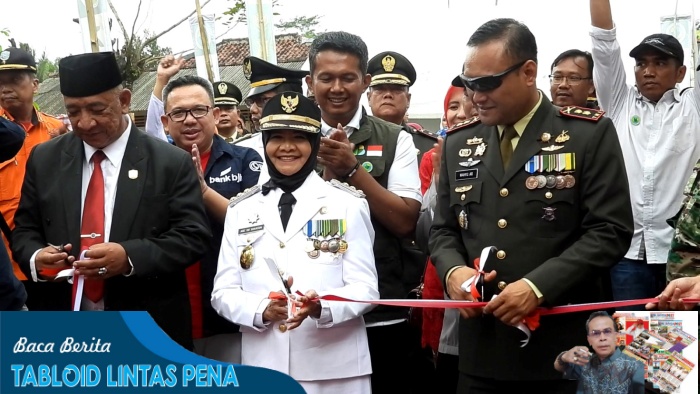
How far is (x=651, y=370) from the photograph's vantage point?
2.91 meters

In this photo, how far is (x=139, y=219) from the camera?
162 inches

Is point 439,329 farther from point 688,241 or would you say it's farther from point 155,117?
point 155,117

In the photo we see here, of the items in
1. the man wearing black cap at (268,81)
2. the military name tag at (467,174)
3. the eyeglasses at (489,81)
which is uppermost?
the man wearing black cap at (268,81)

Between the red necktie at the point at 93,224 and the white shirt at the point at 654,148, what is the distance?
9.62 feet

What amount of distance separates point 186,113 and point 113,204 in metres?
1.16

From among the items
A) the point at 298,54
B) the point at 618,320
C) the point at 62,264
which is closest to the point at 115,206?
the point at 62,264

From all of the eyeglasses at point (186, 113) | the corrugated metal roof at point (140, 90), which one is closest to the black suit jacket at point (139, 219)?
the eyeglasses at point (186, 113)

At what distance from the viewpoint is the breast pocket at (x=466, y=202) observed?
3770 millimetres

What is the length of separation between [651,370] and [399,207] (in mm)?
1803

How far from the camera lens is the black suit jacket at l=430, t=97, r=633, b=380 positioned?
3490 mm

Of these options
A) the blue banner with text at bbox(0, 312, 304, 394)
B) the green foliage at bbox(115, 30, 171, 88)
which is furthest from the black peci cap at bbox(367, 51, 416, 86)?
the green foliage at bbox(115, 30, 171, 88)

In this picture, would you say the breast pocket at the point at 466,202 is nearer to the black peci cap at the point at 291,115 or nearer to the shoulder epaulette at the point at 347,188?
the shoulder epaulette at the point at 347,188

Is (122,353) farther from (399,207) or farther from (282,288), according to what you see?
(399,207)

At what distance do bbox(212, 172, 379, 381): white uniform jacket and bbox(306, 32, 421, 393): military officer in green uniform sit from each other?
346 millimetres
